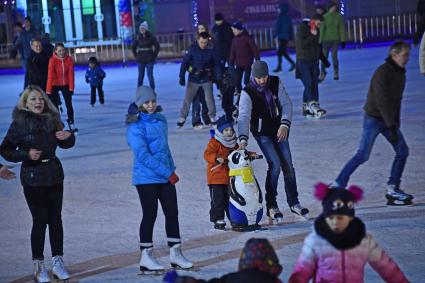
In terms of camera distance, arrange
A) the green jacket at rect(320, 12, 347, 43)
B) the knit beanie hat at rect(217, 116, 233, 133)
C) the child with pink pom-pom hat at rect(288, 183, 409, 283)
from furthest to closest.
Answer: the green jacket at rect(320, 12, 347, 43)
the knit beanie hat at rect(217, 116, 233, 133)
the child with pink pom-pom hat at rect(288, 183, 409, 283)

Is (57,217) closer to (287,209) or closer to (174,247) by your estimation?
(174,247)

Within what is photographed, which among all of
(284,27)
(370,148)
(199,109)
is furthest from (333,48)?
(370,148)

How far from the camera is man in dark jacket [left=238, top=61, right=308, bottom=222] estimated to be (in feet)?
26.0

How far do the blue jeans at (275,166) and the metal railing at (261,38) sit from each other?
23385 mm

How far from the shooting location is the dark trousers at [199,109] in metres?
14.1

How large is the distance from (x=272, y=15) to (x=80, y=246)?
86.4 feet

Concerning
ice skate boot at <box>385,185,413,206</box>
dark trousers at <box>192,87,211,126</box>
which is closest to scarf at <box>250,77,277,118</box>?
ice skate boot at <box>385,185,413,206</box>

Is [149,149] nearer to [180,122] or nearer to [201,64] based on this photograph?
[201,64]

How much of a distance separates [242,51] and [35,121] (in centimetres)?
976

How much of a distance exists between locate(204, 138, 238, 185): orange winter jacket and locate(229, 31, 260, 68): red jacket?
828 centimetres

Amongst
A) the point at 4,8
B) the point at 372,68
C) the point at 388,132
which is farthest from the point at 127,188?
the point at 4,8

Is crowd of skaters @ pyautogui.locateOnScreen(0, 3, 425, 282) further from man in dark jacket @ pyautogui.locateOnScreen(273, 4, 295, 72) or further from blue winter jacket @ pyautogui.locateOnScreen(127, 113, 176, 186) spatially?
man in dark jacket @ pyautogui.locateOnScreen(273, 4, 295, 72)

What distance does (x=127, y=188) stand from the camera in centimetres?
998

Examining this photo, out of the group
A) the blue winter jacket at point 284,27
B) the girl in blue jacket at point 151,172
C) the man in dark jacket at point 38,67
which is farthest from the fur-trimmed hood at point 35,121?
the blue winter jacket at point 284,27
